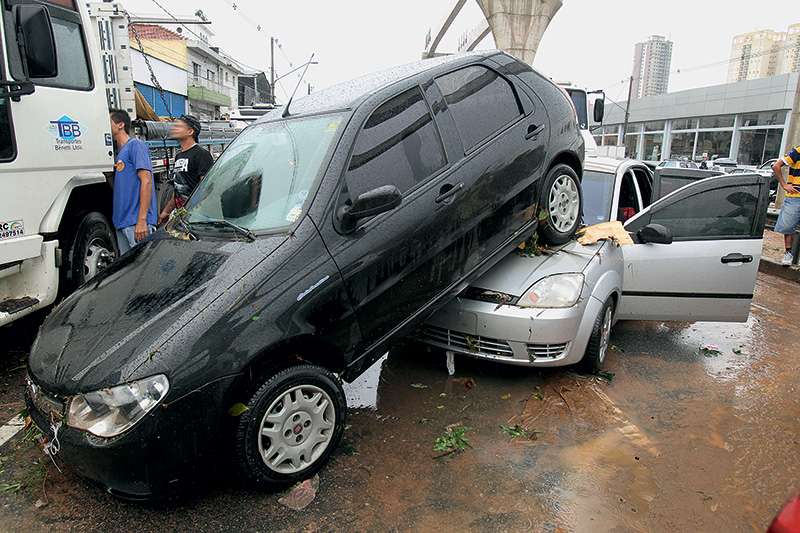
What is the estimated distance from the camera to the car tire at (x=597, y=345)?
3941 mm

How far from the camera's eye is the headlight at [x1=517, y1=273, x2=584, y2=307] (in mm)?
3738

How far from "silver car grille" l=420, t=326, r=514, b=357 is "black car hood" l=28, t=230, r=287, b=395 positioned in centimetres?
163

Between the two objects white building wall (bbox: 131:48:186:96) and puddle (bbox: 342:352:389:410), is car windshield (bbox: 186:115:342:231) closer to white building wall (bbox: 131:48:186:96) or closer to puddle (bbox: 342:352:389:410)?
puddle (bbox: 342:352:389:410)

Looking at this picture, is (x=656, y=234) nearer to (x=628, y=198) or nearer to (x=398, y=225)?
(x=628, y=198)

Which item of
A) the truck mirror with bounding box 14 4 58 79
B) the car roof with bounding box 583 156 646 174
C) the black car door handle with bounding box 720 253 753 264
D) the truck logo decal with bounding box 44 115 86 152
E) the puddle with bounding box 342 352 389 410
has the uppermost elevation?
the truck mirror with bounding box 14 4 58 79

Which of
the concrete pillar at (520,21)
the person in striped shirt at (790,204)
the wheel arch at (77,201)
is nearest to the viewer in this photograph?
the wheel arch at (77,201)

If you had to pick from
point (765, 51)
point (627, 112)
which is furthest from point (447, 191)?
point (765, 51)

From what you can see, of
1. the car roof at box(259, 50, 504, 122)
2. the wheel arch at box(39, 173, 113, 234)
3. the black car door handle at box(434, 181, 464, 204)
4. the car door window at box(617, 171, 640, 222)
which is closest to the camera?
the black car door handle at box(434, 181, 464, 204)

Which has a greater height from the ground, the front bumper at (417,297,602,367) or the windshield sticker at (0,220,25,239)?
the windshield sticker at (0,220,25,239)

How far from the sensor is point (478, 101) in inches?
151

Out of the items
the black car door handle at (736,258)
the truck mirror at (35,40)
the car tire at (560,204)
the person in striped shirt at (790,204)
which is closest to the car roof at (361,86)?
the car tire at (560,204)

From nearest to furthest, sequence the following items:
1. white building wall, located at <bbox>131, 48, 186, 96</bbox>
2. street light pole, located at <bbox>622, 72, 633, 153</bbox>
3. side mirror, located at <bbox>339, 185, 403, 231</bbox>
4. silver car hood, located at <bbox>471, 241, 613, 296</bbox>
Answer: side mirror, located at <bbox>339, 185, 403, 231</bbox> < silver car hood, located at <bbox>471, 241, 613, 296</bbox> < white building wall, located at <bbox>131, 48, 186, 96</bbox> < street light pole, located at <bbox>622, 72, 633, 153</bbox>

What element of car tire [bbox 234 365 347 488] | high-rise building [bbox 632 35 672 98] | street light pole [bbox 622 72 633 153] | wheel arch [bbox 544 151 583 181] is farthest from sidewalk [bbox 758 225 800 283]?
high-rise building [bbox 632 35 672 98]

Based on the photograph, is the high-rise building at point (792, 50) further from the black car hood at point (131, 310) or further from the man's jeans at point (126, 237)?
the black car hood at point (131, 310)
